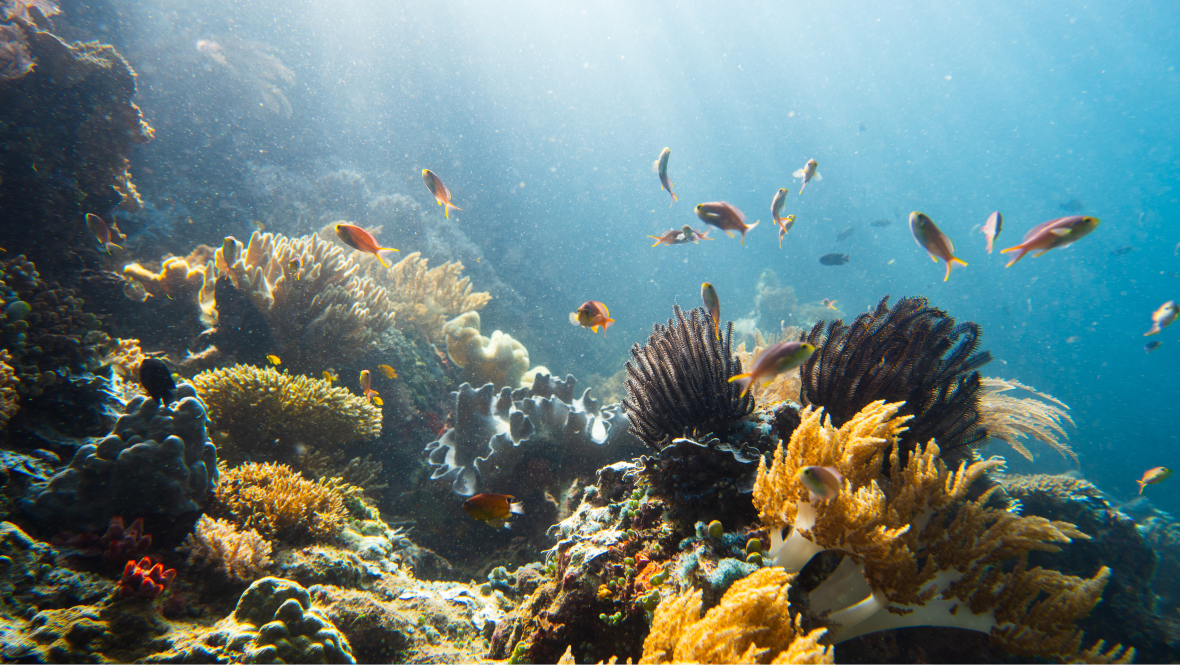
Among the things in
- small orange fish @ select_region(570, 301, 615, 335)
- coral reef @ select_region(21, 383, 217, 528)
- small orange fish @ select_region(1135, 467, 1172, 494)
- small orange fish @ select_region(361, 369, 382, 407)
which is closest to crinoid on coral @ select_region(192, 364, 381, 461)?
small orange fish @ select_region(361, 369, 382, 407)

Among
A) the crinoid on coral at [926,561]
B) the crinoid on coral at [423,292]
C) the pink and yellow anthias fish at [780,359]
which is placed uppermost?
the crinoid on coral at [423,292]

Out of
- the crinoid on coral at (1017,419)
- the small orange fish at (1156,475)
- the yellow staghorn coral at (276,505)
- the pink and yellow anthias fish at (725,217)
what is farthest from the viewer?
the small orange fish at (1156,475)

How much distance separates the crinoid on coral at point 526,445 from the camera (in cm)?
399

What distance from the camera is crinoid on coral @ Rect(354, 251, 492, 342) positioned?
7875 millimetres

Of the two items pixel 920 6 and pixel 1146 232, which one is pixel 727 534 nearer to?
pixel 920 6

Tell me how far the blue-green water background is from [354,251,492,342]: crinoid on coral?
205 inches

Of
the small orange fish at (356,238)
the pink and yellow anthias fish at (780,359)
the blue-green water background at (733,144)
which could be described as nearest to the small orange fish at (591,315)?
the pink and yellow anthias fish at (780,359)

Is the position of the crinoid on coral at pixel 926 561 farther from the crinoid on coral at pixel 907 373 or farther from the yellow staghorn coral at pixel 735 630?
the crinoid on coral at pixel 907 373

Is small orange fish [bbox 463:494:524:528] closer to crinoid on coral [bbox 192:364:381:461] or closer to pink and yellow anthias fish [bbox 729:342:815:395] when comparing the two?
pink and yellow anthias fish [bbox 729:342:815:395]

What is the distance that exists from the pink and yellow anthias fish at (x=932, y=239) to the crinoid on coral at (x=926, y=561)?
7.55ft

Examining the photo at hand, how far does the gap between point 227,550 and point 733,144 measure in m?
90.9

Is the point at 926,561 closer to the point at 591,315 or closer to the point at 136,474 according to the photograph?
the point at 591,315

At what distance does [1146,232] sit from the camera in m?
75.5

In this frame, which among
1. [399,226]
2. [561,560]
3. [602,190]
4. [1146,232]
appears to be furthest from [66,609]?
[1146,232]
